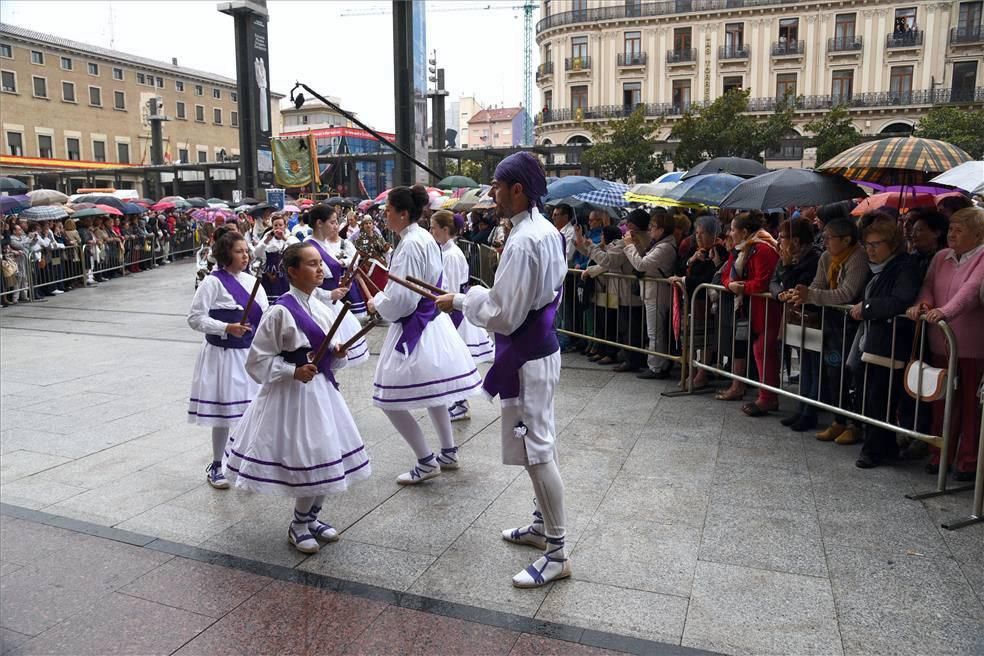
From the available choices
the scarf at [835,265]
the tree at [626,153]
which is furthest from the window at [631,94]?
the scarf at [835,265]

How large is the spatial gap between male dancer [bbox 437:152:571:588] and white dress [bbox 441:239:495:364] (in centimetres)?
305

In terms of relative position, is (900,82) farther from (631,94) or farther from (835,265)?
(835,265)

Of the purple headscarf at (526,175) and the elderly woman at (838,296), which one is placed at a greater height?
the purple headscarf at (526,175)

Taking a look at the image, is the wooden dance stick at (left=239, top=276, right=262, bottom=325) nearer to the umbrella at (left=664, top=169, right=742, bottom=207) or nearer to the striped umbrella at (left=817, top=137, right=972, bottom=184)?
the striped umbrella at (left=817, top=137, right=972, bottom=184)

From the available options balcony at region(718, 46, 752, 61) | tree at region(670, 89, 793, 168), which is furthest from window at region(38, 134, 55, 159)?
balcony at region(718, 46, 752, 61)

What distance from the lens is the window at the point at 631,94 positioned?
55.6 m

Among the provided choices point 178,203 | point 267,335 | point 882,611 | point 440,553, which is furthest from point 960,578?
point 178,203

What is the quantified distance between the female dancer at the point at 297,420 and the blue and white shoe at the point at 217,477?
1.07 m

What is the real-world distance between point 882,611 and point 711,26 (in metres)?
56.7

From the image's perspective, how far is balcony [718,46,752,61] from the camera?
A: 53.3 m

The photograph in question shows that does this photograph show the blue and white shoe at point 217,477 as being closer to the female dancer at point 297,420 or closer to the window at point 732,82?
the female dancer at point 297,420

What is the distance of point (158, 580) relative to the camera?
13.3ft

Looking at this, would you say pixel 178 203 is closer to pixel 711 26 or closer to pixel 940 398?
pixel 940 398

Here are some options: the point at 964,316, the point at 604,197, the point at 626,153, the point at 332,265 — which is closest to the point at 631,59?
the point at 626,153
